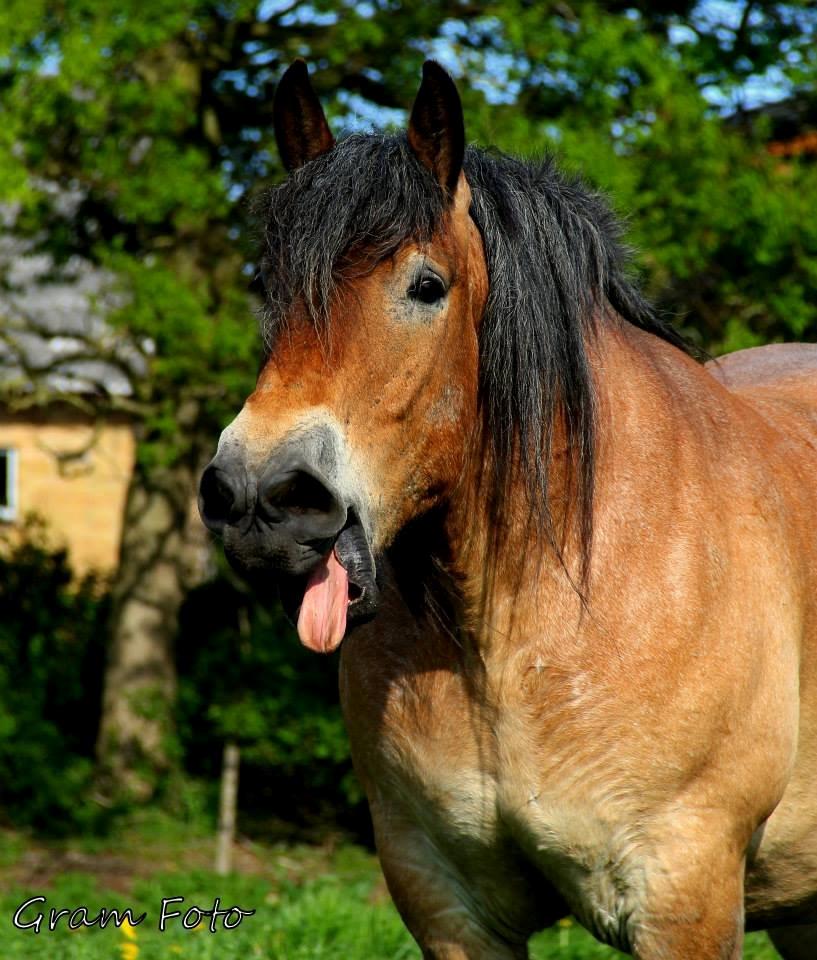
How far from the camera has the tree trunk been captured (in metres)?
10.1

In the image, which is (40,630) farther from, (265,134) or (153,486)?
(265,134)

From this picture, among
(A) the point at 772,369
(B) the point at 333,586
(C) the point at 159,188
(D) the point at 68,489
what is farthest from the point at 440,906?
(D) the point at 68,489

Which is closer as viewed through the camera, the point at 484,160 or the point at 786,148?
the point at 484,160

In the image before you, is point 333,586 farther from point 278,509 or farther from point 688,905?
point 688,905

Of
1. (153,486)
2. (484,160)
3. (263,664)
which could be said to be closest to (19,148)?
(153,486)

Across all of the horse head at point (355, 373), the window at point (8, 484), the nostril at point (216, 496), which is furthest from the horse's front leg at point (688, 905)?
the window at point (8, 484)

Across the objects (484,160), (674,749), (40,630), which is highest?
(484,160)

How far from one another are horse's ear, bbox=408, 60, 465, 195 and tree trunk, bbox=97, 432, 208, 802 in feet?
24.8

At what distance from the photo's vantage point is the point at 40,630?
1084cm

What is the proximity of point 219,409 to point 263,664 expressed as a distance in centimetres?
180

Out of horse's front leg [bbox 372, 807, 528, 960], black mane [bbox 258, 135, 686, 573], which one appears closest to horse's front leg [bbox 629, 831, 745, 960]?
horse's front leg [bbox 372, 807, 528, 960]

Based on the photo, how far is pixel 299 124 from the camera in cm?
296

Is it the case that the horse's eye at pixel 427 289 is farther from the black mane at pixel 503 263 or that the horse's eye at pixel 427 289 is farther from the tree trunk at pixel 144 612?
the tree trunk at pixel 144 612

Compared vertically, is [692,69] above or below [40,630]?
above
